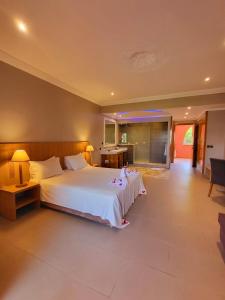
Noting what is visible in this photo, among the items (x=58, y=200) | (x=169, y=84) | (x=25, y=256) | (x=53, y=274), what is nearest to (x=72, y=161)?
(x=58, y=200)

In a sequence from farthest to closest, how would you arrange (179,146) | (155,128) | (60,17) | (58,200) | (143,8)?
1. (179,146)
2. (155,128)
3. (58,200)
4. (60,17)
5. (143,8)

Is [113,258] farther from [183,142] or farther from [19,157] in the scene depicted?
[183,142]

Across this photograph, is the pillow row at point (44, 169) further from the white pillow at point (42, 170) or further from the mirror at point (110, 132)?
the mirror at point (110, 132)

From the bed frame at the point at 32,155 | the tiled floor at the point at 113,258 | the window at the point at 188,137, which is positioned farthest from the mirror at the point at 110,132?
the window at the point at 188,137

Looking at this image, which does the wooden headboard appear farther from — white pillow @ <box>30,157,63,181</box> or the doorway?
the doorway

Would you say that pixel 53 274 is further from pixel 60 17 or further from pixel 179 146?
pixel 179 146

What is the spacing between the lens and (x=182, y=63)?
2.69 meters

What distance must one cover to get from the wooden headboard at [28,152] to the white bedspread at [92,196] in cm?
56

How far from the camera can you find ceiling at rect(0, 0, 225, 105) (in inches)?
63.2

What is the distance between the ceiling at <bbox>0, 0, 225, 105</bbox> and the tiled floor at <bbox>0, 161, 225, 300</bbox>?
274 centimetres

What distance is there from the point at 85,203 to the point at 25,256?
929mm

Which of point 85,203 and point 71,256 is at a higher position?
point 85,203

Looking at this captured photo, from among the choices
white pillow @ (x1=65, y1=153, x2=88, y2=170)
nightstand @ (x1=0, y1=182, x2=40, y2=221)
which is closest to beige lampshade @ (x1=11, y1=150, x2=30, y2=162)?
nightstand @ (x1=0, y1=182, x2=40, y2=221)

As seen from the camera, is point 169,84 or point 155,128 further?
point 155,128
